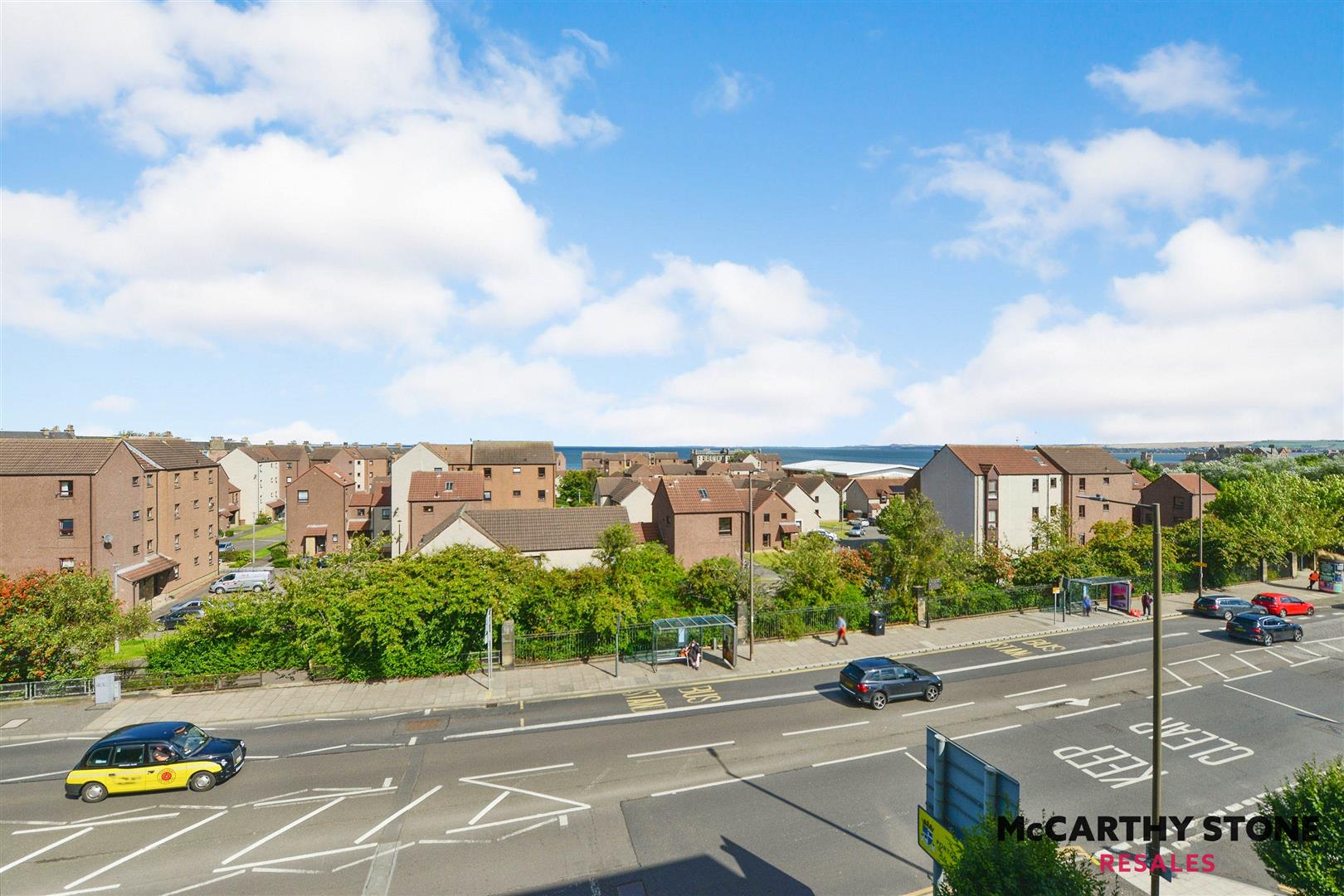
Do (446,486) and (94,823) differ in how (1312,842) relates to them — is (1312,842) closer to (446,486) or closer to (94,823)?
(94,823)

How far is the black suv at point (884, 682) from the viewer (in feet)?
74.8

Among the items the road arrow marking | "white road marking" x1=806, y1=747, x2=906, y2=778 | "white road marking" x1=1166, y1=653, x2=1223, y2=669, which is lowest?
"white road marking" x1=1166, y1=653, x2=1223, y2=669

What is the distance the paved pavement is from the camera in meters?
22.5

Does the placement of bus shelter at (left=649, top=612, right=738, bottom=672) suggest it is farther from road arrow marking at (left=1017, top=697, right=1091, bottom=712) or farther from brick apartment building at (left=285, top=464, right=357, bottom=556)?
brick apartment building at (left=285, top=464, right=357, bottom=556)

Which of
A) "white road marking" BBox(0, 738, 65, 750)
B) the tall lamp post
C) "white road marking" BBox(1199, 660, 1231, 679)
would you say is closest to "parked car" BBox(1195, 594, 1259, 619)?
"white road marking" BBox(1199, 660, 1231, 679)

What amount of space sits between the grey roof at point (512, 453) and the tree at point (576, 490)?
28812 mm

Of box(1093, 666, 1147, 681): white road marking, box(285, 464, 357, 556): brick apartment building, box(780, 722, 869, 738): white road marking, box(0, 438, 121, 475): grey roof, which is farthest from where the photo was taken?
box(285, 464, 357, 556): brick apartment building

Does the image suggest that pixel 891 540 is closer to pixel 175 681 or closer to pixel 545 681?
pixel 545 681

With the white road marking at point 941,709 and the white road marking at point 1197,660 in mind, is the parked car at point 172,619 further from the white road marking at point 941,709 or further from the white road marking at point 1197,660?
the white road marking at point 1197,660

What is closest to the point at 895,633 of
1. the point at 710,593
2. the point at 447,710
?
the point at 710,593

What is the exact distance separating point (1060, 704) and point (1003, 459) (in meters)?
38.4

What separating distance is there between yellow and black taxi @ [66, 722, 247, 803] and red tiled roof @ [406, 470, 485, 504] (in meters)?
39.2

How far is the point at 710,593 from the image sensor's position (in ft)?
107

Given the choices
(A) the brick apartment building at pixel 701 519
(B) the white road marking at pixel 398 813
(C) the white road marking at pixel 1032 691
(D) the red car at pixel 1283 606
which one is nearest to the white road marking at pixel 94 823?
(B) the white road marking at pixel 398 813
